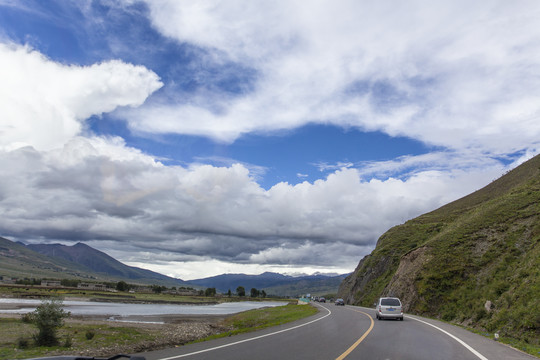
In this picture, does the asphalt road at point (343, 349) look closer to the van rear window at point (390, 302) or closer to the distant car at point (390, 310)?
the distant car at point (390, 310)

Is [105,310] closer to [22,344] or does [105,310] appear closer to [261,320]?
[261,320]

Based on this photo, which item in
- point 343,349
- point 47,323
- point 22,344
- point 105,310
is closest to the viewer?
point 343,349

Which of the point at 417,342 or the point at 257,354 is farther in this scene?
the point at 417,342

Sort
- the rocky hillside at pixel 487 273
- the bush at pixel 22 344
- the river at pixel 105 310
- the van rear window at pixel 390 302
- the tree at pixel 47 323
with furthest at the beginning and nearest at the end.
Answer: the river at pixel 105 310, the van rear window at pixel 390 302, the rocky hillside at pixel 487 273, the tree at pixel 47 323, the bush at pixel 22 344

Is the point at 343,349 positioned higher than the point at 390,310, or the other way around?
the point at 390,310

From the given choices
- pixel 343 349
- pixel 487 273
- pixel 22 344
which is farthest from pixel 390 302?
pixel 22 344

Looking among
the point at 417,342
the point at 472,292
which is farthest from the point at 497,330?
the point at 472,292

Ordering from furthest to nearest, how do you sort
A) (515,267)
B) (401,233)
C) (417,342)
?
(401,233)
(515,267)
(417,342)

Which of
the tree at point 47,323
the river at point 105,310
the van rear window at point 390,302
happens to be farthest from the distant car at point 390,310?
the river at point 105,310

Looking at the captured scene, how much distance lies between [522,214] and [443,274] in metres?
11.3

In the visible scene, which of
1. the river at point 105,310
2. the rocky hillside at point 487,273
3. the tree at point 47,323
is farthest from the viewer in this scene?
the river at point 105,310

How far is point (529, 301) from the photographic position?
2241 centimetres

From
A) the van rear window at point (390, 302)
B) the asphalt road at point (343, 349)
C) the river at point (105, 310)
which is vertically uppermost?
the van rear window at point (390, 302)

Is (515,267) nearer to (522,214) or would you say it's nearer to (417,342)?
(522,214)
